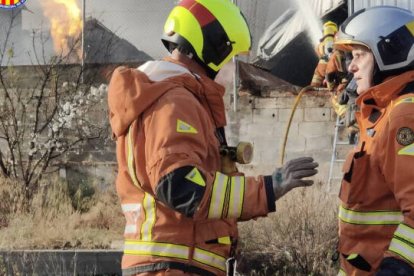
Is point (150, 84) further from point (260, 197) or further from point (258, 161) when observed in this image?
point (258, 161)

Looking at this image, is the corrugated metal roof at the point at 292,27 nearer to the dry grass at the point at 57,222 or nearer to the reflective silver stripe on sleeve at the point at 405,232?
the dry grass at the point at 57,222

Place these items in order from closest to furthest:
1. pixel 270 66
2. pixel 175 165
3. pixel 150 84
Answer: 1. pixel 175 165
2. pixel 150 84
3. pixel 270 66

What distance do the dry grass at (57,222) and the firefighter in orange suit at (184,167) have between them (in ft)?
12.9

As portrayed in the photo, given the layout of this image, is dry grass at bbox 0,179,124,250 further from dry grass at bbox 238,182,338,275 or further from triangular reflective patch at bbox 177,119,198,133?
triangular reflective patch at bbox 177,119,198,133

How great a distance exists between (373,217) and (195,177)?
775 mm

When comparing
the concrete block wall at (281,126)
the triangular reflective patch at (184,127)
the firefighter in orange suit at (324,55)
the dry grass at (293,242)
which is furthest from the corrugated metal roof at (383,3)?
the triangular reflective patch at (184,127)

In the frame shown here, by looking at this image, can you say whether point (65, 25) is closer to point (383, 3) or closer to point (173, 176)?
point (383, 3)

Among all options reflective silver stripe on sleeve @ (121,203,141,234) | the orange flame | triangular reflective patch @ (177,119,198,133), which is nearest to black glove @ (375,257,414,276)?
triangular reflective patch @ (177,119,198,133)

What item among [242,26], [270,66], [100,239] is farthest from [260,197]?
[270,66]

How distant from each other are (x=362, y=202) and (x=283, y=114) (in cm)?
711

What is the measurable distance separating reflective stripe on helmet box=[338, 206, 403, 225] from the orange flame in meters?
8.16

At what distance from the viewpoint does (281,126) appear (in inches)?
387

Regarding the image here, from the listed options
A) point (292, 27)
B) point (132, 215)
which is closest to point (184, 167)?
point (132, 215)

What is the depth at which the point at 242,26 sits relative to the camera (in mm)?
2832
